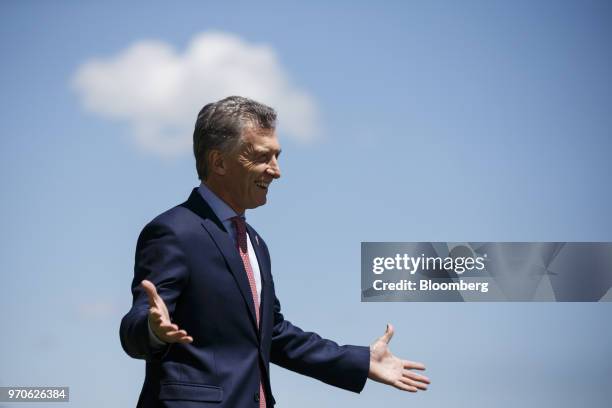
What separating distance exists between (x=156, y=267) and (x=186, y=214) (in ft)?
1.30

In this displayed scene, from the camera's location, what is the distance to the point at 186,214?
4902mm

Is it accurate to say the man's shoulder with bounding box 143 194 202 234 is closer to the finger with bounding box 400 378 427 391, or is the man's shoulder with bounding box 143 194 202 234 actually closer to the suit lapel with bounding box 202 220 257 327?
the suit lapel with bounding box 202 220 257 327

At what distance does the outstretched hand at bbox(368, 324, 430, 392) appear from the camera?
17.9ft

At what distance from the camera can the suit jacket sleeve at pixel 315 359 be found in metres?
5.45

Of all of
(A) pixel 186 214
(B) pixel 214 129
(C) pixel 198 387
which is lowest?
(C) pixel 198 387

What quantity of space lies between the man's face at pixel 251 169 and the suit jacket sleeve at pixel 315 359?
715 mm

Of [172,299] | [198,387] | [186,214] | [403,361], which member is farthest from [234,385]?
[403,361]

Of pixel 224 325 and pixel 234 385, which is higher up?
pixel 224 325

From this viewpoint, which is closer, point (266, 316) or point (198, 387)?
point (198, 387)

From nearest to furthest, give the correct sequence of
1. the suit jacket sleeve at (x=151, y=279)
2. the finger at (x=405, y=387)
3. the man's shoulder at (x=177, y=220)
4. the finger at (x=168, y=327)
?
the finger at (x=168, y=327), the suit jacket sleeve at (x=151, y=279), the man's shoulder at (x=177, y=220), the finger at (x=405, y=387)

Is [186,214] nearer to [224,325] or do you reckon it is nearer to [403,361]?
[224,325]

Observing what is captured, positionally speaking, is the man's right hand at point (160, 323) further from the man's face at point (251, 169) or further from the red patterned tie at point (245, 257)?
the man's face at point (251, 169)

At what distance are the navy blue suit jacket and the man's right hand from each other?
0.45ft

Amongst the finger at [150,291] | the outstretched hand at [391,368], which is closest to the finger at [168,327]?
the finger at [150,291]
